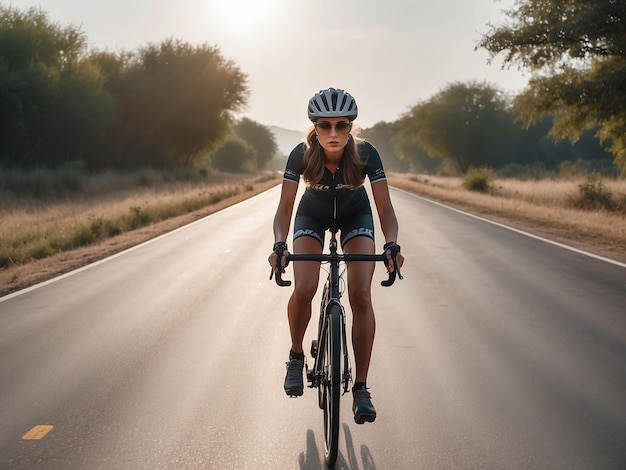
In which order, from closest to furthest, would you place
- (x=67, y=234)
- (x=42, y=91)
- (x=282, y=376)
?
(x=282, y=376), (x=67, y=234), (x=42, y=91)

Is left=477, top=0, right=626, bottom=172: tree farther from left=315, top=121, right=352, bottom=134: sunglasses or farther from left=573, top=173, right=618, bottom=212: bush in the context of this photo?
left=315, top=121, right=352, bottom=134: sunglasses

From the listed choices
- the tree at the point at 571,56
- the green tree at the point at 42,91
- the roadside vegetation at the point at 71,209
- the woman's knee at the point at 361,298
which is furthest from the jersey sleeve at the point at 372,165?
the green tree at the point at 42,91

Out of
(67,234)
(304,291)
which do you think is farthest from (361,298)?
(67,234)

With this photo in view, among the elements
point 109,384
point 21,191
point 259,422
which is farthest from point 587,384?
point 21,191

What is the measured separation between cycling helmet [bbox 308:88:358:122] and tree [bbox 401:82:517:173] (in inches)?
2850

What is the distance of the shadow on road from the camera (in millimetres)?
3566

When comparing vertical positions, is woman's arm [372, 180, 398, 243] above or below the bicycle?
above

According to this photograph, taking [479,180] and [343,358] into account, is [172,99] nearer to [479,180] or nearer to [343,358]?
[479,180]

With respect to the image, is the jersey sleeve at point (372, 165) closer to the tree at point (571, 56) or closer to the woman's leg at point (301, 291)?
the woman's leg at point (301, 291)

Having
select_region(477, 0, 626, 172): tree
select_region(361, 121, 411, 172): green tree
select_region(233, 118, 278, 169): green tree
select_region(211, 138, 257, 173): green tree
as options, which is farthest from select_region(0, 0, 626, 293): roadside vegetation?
select_region(361, 121, 411, 172): green tree

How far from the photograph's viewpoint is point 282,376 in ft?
16.9

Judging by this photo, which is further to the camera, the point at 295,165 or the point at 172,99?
the point at 172,99

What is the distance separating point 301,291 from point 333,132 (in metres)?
0.96

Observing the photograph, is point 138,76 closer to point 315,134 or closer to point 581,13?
point 581,13
